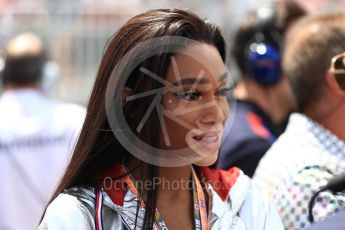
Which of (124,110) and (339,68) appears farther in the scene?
(339,68)

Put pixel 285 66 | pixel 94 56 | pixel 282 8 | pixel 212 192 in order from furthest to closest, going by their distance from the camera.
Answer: pixel 94 56
pixel 282 8
pixel 285 66
pixel 212 192

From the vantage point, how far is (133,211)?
76.2 inches

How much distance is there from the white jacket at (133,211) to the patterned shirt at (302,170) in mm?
291

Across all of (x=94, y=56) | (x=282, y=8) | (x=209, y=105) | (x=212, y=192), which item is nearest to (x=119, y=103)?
(x=209, y=105)

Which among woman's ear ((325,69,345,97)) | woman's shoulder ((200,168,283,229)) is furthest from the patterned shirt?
woman's shoulder ((200,168,283,229))

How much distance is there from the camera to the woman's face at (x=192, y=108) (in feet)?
6.49

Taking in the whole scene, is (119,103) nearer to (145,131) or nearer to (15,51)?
(145,131)

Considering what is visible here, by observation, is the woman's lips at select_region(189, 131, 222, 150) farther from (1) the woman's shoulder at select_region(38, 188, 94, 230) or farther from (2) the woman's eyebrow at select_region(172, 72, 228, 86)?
(1) the woman's shoulder at select_region(38, 188, 94, 230)


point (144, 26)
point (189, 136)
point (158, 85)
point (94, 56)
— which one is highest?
point (144, 26)

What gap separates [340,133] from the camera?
270 cm

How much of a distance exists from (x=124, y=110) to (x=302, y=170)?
0.79 m

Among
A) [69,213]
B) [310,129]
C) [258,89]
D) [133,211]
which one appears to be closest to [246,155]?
[310,129]

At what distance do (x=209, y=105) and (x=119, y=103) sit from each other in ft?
0.81

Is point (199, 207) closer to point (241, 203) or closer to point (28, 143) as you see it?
point (241, 203)
